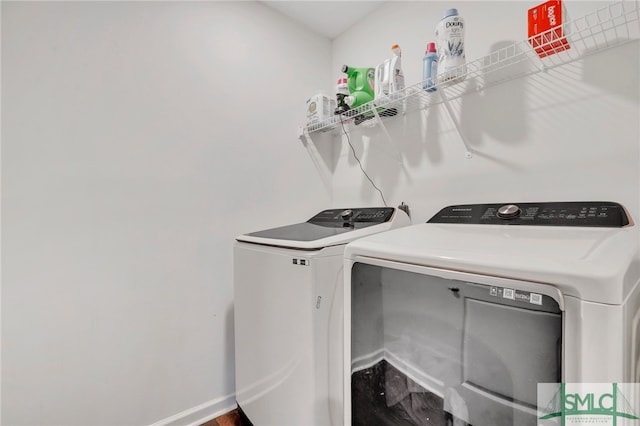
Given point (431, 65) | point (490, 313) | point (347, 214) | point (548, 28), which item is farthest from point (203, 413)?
point (548, 28)

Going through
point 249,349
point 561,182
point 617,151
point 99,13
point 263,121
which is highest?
point 99,13

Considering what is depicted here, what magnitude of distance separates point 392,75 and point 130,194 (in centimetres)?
149

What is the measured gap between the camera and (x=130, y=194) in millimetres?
1484

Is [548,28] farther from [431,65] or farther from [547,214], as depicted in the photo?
[547,214]

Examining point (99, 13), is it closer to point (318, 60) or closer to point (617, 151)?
point (318, 60)

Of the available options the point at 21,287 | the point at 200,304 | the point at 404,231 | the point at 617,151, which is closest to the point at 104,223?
the point at 21,287

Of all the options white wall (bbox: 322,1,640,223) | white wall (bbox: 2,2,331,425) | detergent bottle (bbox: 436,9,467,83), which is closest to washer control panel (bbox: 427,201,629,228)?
white wall (bbox: 322,1,640,223)

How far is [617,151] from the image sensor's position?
1056 millimetres

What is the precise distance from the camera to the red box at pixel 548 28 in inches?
39.5

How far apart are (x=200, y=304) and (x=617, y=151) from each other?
2074 mm

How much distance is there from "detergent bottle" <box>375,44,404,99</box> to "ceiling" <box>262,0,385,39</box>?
28.3 inches

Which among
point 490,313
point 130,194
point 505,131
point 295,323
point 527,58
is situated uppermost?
point 527,58

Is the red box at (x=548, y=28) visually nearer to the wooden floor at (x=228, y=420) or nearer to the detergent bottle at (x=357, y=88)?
A: the detergent bottle at (x=357, y=88)

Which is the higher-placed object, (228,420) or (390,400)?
(390,400)
